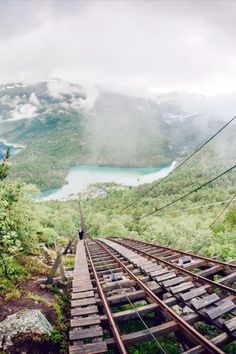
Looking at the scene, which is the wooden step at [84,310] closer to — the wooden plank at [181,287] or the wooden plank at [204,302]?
the wooden plank at [181,287]

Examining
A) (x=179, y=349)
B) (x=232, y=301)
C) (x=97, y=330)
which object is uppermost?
(x=232, y=301)

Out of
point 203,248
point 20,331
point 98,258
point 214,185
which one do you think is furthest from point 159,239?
point 214,185

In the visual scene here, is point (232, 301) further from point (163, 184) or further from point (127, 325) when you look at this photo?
point (163, 184)

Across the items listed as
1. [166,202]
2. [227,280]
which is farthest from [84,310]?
[166,202]

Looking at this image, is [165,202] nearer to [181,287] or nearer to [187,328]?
[181,287]

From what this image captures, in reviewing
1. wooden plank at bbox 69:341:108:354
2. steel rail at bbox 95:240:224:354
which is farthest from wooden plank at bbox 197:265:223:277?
wooden plank at bbox 69:341:108:354

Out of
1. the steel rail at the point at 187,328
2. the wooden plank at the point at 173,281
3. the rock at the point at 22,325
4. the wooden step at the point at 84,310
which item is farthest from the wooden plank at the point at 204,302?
the rock at the point at 22,325

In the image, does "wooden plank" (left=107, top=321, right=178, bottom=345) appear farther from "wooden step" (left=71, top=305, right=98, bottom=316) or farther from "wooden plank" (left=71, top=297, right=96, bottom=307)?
"wooden plank" (left=71, top=297, right=96, bottom=307)
